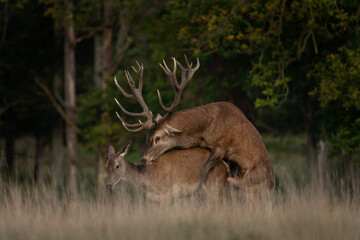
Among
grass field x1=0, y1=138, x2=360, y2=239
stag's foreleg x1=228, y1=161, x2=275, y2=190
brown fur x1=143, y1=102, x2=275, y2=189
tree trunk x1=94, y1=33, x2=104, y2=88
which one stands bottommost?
grass field x1=0, y1=138, x2=360, y2=239

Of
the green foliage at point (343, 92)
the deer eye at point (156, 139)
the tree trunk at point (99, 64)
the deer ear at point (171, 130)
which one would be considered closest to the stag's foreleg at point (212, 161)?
the deer ear at point (171, 130)

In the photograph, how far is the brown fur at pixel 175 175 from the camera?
9.86 meters

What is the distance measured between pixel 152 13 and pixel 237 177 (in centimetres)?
1276

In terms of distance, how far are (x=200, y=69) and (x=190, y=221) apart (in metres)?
10.9

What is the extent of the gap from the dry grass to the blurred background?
3.57 feet

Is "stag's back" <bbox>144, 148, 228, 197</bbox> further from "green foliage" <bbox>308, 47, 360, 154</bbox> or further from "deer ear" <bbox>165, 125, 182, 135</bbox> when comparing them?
"green foliage" <bbox>308, 47, 360, 154</bbox>

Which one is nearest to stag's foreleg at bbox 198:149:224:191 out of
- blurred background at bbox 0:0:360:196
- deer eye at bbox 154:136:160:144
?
deer eye at bbox 154:136:160:144

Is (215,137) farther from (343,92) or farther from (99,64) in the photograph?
(99,64)

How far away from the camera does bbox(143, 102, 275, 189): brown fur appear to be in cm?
954

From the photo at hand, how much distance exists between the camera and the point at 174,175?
33.2 feet

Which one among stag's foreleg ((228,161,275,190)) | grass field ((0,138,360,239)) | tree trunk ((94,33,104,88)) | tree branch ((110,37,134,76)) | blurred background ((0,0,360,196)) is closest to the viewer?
grass field ((0,138,360,239))

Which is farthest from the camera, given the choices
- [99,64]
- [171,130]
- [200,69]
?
[99,64]

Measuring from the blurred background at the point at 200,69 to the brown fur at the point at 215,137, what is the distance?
49.3 inches

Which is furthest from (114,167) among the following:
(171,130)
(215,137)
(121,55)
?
(121,55)
